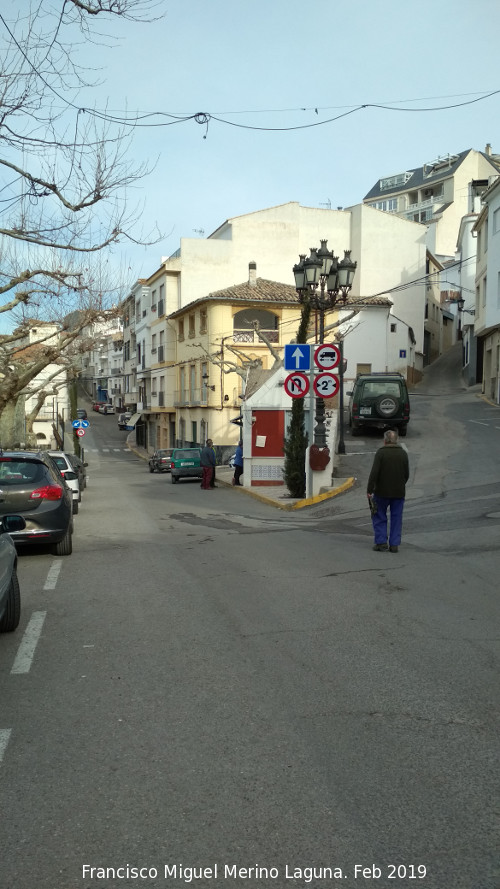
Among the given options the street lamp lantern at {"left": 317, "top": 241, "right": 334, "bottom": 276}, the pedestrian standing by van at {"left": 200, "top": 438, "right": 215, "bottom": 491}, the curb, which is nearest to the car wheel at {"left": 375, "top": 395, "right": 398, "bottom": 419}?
the pedestrian standing by van at {"left": 200, "top": 438, "right": 215, "bottom": 491}

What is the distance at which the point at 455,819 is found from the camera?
330 cm

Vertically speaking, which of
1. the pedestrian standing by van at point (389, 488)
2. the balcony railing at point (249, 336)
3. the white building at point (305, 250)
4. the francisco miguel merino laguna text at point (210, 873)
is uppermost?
the white building at point (305, 250)

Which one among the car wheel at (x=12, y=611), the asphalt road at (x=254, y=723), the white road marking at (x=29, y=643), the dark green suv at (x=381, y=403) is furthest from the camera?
the dark green suv at (x=381, y=403)

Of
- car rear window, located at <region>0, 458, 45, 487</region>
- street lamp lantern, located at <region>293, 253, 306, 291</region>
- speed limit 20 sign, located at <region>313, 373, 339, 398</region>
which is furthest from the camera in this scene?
street lamp lantern, located at <region>293, 253, 306, 291</region>

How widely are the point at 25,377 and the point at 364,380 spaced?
39.2 ft

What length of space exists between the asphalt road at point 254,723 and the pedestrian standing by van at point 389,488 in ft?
1.66

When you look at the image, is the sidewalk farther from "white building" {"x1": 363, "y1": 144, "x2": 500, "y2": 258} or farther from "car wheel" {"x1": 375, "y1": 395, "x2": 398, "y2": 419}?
"white building" {"x1": 363, "y1": 144, "x2": 500, "y2": 258}

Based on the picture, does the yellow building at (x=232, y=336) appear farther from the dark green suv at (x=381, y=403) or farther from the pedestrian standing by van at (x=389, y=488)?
the pedestrian standing by van at (x=389, y=488)

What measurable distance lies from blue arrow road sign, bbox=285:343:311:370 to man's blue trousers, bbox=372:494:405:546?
712cm

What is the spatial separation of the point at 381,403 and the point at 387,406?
230mm

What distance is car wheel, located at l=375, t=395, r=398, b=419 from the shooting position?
985 inches

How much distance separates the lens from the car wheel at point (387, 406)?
25.0 meters

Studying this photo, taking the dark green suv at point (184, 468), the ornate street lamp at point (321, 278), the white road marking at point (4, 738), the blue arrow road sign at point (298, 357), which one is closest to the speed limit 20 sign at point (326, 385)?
the blue arrow road sign at point (298, 357)

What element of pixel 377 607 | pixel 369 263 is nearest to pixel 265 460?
pixel 377 607
